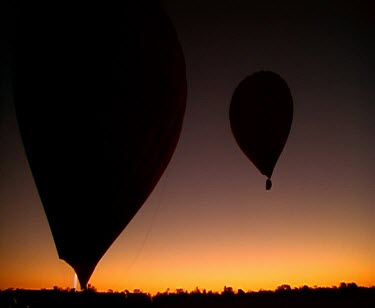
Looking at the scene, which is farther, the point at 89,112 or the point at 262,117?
the point at 262,117

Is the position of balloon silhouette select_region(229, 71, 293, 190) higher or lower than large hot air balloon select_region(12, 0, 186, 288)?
higher

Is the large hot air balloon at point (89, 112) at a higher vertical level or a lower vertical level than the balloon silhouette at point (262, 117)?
lower

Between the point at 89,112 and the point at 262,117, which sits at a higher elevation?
the point at 262,117

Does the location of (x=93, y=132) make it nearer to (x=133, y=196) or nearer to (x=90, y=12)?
(x=133, y=196)

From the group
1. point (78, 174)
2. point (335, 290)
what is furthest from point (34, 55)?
point (335, 290)
